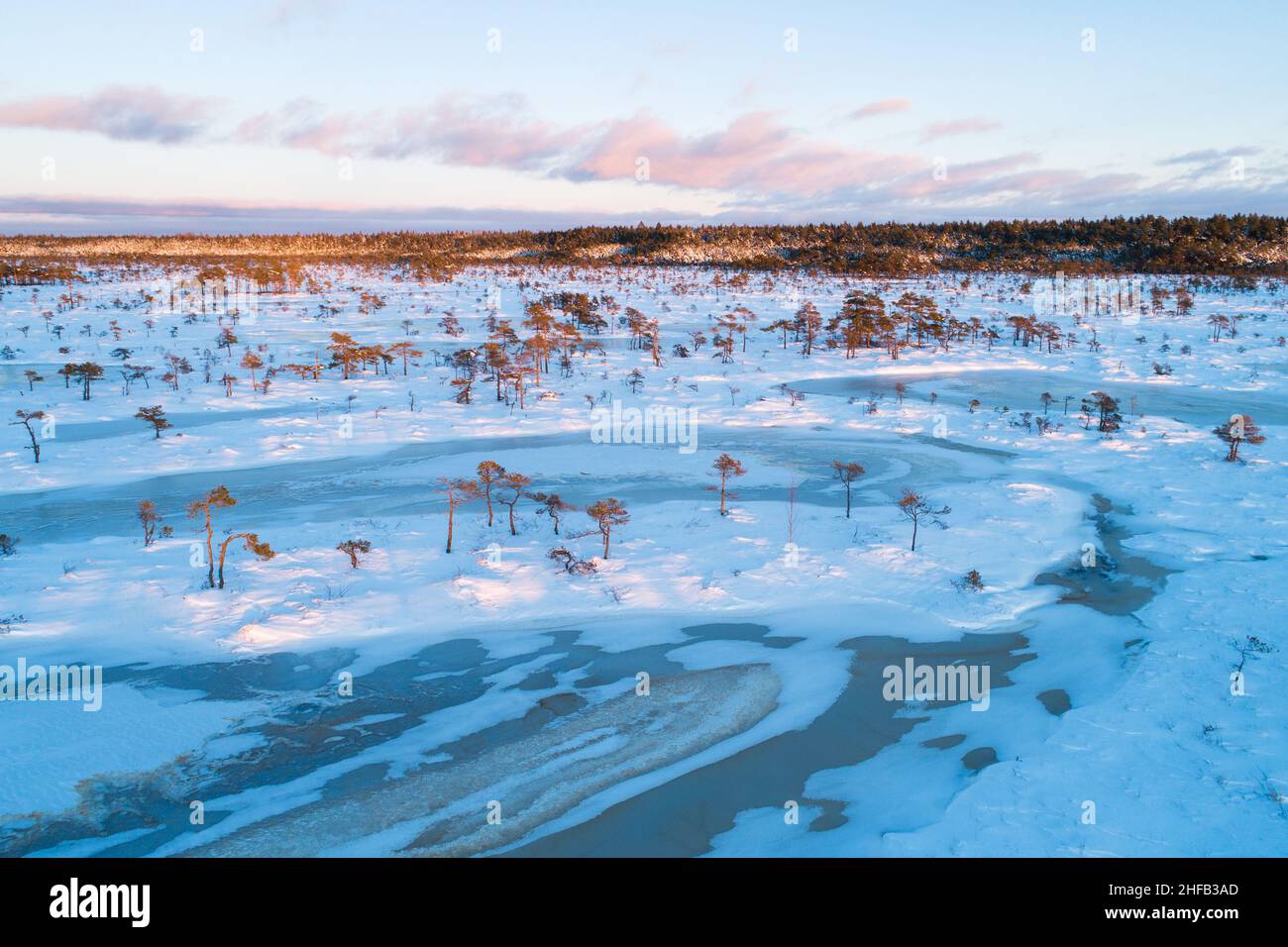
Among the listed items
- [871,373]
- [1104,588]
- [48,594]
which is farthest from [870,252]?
[48,594]

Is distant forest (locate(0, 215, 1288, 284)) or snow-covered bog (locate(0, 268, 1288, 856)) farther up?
distant forest (locate(0, 215, 1288, 284))

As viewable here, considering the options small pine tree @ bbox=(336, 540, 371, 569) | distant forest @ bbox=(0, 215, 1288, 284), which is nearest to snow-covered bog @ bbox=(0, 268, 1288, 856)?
small pine tree @ bbox=(336, 540, 371, 569)

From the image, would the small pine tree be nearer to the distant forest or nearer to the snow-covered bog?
the snow-covered bog

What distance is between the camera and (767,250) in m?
75.2

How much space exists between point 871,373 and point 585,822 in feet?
73.2

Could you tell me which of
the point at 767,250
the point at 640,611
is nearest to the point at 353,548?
the point at 640,611

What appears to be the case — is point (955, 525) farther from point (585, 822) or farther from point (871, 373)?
point (871, 373)

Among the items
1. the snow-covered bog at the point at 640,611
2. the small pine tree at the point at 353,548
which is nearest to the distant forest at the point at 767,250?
the snow-covered bog at the point at 640,611

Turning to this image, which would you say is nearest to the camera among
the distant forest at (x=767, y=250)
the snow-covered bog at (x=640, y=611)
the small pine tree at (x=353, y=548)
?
the snow-covered bog at (x=640, y=611)

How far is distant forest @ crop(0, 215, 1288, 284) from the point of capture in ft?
194

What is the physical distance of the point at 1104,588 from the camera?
10750 mm

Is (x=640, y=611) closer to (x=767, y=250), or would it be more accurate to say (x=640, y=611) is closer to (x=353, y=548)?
(x=353, y=548)

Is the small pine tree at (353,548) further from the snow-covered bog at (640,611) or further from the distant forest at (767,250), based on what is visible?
the distant forest at (767,250)

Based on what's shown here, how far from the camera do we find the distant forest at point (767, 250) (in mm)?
59188
